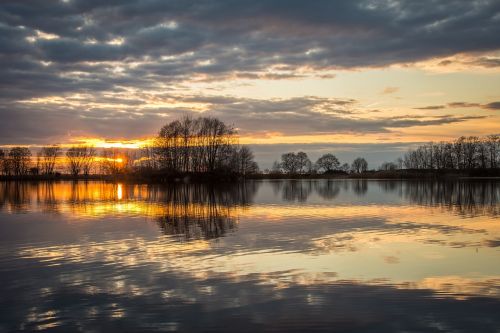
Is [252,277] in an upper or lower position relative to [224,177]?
lower

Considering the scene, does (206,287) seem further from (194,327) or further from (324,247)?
(324,247)

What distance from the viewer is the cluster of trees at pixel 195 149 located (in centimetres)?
10019

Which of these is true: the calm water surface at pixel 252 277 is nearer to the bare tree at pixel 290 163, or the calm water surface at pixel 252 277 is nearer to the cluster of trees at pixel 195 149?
the cluster of trees at pixel 195 149

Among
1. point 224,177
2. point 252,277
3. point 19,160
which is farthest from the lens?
point 19,160

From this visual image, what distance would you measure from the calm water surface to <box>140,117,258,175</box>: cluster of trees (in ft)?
253

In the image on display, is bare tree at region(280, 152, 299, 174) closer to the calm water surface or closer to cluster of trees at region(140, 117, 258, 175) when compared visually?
cluster of trees at region(140, 117, 258, 175)

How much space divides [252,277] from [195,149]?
90472 millimetres

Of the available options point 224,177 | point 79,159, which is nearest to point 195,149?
point 224,177

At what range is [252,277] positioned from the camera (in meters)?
12.2

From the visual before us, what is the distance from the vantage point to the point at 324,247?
16.6 meters

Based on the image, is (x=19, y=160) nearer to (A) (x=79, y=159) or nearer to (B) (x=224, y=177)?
(A) (x=79, y=159)

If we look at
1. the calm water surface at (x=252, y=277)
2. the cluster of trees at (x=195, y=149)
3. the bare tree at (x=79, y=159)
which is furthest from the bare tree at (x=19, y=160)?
the calm water surface at (x=252, y=277)

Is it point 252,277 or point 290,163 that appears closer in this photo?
point 252,277

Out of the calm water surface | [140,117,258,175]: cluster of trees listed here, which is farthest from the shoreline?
the calm water surface
